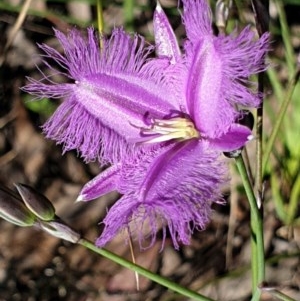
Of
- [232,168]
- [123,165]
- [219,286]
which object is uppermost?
[123,165]

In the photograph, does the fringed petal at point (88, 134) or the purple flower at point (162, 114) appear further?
the fringed petal at point (88, 134)

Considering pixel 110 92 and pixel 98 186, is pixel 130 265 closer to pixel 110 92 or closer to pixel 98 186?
pixel 98 186

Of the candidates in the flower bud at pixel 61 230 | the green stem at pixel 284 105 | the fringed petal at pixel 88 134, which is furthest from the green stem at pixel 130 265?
the green stem at pixel 284 105

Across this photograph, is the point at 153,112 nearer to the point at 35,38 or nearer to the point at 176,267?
the point at 176,267

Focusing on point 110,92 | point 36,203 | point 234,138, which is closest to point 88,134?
point 110,92

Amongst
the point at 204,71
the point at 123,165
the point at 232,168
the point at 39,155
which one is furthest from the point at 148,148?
the point at 39,155

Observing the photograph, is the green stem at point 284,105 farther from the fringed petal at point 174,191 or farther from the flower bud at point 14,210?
the flower bud at point 14,210
